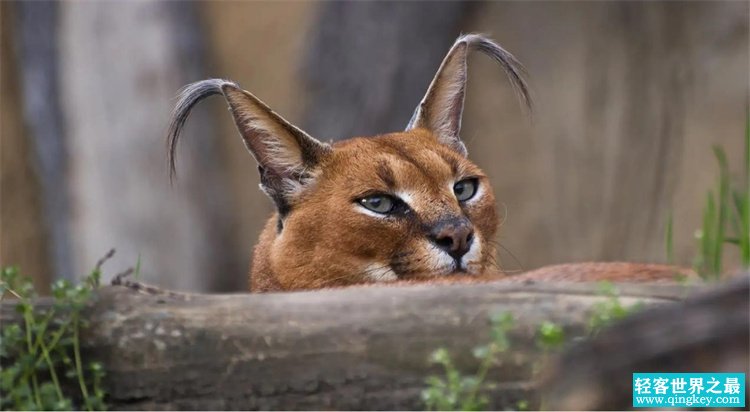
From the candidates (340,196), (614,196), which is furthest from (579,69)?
(340,196)

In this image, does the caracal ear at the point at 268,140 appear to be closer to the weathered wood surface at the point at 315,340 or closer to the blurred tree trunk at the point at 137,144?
the weathered wood surface at the point at 315,340

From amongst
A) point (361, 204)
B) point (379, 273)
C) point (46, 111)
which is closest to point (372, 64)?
point (46, 111)

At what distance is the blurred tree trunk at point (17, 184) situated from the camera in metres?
11.6

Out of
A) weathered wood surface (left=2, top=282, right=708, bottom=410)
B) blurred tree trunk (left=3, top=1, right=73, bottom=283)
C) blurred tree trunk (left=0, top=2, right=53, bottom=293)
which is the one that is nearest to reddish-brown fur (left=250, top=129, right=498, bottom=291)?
weathered wood surface (left=2, top=282, right=708, bottom=410)

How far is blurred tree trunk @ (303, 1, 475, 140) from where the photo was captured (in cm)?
1063

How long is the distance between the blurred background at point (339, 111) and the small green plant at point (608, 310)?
6.92 metres

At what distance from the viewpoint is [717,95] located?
10.8 m

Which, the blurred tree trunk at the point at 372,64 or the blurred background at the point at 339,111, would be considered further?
the blurred background at the point at 339,111

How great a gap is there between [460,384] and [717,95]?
7.93 m

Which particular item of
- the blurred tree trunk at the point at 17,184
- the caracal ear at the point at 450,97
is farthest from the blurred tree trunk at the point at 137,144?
the caracal ear at the point at 450,97

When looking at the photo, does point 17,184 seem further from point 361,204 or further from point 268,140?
point 361,204

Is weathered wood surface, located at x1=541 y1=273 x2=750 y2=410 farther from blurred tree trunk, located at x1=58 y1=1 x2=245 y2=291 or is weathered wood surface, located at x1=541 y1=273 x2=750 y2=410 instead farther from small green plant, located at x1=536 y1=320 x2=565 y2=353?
blurred tree trunk, located at x1=58 y1=1 x2=245 y2=291

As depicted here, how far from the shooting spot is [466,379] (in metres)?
3.44

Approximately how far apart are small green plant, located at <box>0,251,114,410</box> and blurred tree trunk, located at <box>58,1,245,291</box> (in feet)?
23.1
